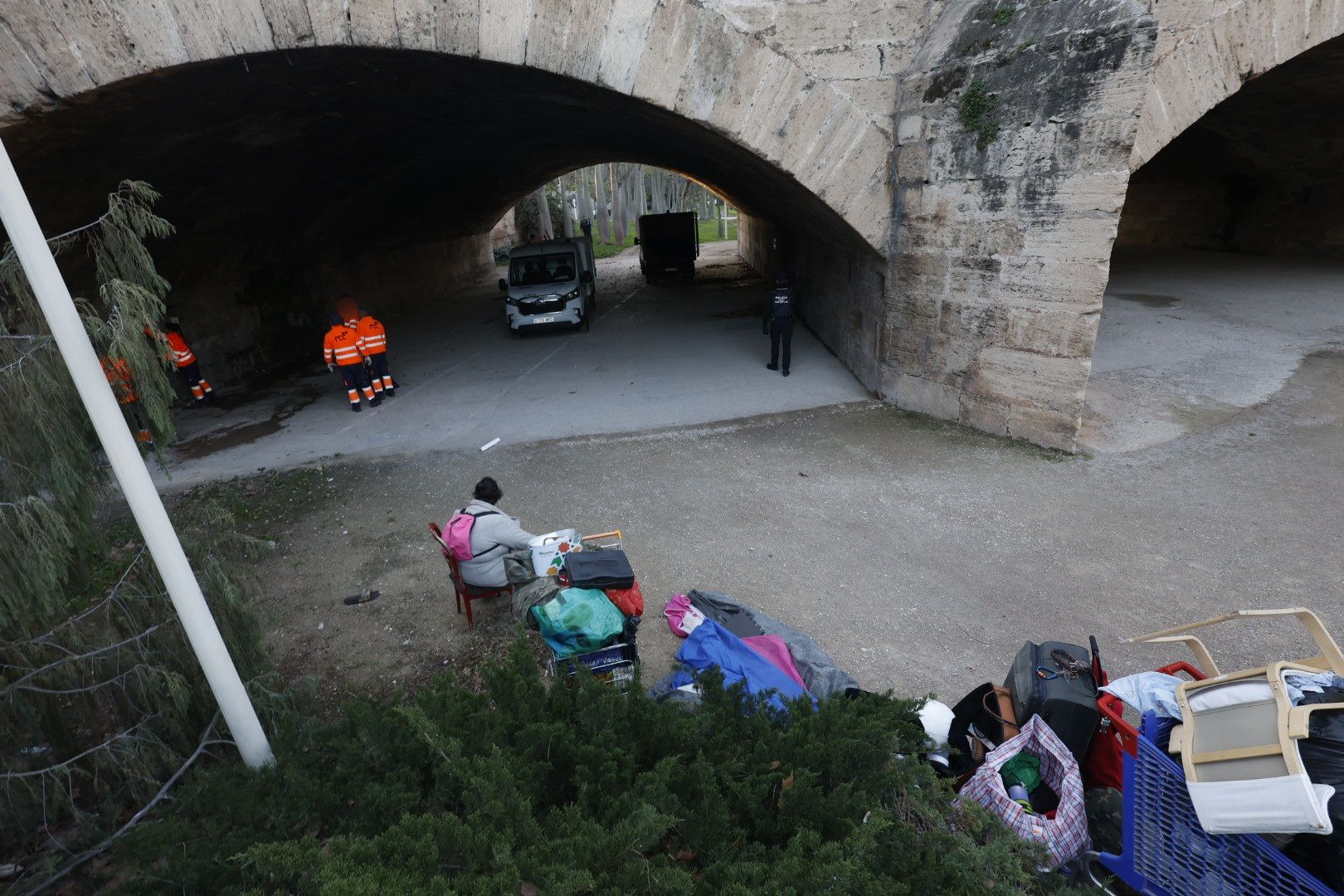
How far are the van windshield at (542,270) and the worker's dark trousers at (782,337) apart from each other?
6561mm

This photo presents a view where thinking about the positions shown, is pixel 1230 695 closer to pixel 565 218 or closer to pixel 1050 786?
pixel 1050 786

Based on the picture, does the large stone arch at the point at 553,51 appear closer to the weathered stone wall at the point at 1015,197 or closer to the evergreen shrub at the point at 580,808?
the weathered stone wall at the point at 1015,197

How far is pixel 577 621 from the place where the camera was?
12.8ft

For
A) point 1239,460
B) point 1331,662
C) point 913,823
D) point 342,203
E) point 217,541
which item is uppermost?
point 342,203

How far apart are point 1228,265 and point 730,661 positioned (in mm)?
18323

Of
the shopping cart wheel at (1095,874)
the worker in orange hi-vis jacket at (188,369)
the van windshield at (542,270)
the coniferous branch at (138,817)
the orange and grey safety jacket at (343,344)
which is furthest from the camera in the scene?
the van windshield at (542,270)

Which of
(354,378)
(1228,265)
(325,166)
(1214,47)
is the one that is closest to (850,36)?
(1214,47)

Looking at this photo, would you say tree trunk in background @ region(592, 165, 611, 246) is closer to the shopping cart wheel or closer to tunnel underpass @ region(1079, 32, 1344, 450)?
tunnel underpass @ region(1079, 32, 1344, 450)

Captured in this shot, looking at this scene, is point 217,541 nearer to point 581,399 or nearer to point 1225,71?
point 581,399

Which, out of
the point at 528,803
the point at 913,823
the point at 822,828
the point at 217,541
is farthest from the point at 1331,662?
the point at 217,541

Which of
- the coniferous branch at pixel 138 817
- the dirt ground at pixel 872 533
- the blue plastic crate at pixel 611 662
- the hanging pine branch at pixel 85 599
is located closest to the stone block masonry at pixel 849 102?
the dirt ground at pixel 872 533

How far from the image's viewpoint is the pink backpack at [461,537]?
15.1 feet

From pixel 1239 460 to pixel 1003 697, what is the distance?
568 cm

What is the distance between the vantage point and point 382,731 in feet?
10.6
